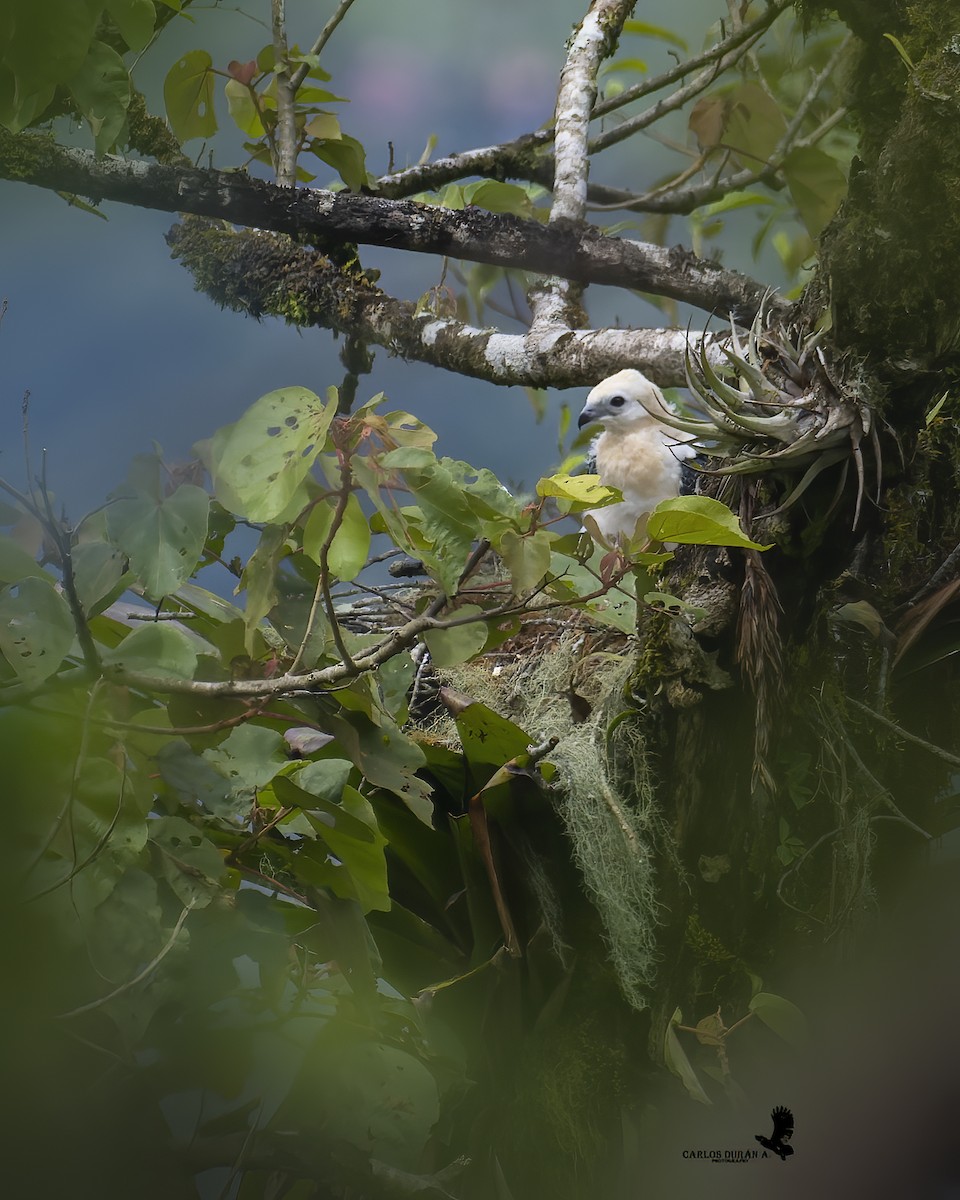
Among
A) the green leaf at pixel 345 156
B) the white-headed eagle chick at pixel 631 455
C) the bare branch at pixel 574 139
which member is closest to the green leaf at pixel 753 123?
the bare branch at pixel 574 139

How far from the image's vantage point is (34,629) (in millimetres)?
650

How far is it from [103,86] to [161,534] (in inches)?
12.1

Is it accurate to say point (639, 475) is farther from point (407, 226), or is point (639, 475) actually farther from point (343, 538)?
point (343, 538)

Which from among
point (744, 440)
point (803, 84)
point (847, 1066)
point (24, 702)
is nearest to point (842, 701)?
point (744, 440)

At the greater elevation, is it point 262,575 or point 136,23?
point 136,23

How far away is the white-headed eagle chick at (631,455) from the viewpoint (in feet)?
6.46

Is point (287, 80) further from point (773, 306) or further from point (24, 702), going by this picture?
point (24, 702)

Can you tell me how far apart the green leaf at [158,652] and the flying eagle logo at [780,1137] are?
1.00 metres

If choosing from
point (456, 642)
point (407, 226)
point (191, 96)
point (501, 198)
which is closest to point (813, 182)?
point (501, 198)

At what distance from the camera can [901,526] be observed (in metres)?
1.04

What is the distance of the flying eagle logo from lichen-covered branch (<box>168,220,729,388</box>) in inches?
49.3

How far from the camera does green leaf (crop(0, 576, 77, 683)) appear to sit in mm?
625

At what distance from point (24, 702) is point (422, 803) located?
0.42 m

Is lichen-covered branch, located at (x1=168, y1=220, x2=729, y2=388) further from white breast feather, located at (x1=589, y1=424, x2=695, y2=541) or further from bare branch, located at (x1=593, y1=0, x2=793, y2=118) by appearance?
bare branch, located at (x1=593, y1=0, x2=793, y2=118)
